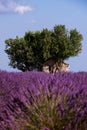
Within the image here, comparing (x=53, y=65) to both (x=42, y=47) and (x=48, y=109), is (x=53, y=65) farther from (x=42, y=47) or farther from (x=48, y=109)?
(x=48, y=109)

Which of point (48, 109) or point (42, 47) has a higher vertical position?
point (42, 47)

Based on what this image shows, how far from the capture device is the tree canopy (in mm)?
56344

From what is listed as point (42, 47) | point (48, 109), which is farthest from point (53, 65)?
point (48, 109)

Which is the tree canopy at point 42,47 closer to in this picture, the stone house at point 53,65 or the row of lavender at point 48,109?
the stone house at point 53,65

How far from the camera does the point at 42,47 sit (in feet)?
188

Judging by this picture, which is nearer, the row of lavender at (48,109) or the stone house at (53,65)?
the row of lavender at (48,109)

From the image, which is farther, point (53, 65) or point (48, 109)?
point (53, 65)

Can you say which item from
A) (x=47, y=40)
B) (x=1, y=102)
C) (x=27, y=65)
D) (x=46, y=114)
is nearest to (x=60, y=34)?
(x=47, y=40)

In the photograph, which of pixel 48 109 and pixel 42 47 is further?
pixel 42 47

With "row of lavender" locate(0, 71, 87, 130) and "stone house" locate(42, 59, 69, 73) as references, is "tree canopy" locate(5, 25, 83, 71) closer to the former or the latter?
"stone house" locate(42, 59, 69, 73)

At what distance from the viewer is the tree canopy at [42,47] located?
185ft

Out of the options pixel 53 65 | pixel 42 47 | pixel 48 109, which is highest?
pixel 42 47

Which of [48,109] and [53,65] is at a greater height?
[53,65]

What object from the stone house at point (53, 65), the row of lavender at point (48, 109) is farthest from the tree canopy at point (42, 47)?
the row of lavender at point (48, 109)
